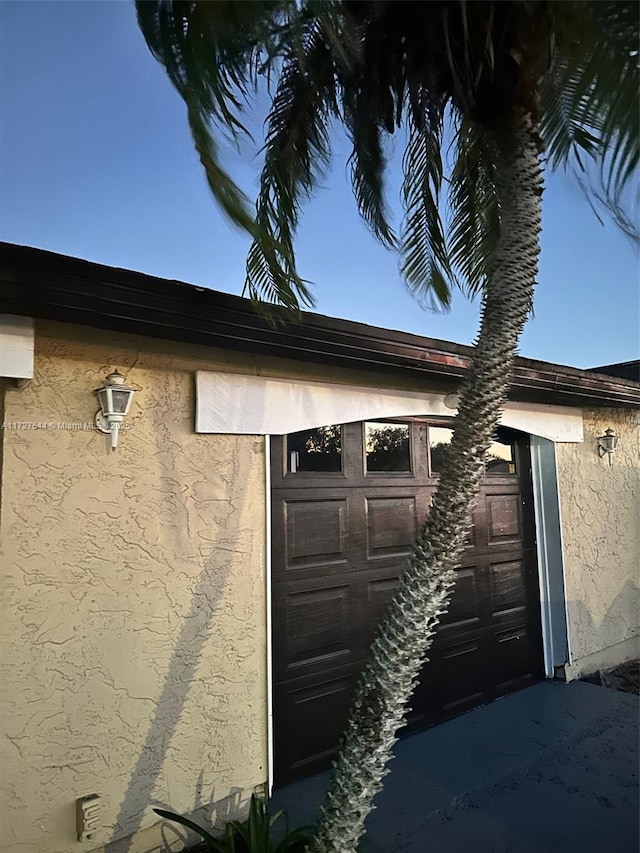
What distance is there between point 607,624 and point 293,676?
5488 millimetres

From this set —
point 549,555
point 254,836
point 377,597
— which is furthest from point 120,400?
point 549,555

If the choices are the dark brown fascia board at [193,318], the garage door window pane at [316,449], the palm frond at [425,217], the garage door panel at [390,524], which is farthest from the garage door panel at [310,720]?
the palm frond at [425,217]

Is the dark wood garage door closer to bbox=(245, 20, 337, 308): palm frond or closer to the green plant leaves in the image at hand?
the green plant leaves

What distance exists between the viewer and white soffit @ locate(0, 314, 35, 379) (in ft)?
11.3

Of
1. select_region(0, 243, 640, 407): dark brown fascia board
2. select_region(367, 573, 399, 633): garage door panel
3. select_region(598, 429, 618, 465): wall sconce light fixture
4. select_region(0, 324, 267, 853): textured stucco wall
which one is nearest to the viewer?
select_region(0, 243, 640, 407): dark brown fascia board

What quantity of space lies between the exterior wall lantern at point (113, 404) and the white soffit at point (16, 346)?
1.66ft

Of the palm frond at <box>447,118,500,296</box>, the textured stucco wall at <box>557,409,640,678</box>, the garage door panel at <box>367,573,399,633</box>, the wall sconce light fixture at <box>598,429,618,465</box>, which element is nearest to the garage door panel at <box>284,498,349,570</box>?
the garage door panel at <box>367,573,399,633</box>

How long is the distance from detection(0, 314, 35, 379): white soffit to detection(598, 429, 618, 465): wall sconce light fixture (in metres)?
7.77

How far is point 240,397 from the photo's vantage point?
4617 mm

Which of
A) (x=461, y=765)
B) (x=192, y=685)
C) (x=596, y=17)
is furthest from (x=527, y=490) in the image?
(x=596, y=17)

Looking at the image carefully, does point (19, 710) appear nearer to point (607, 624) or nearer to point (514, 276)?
point (514, 276)

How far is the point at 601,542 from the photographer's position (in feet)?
26.9

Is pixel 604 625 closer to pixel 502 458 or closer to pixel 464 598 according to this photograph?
pixel 464 598

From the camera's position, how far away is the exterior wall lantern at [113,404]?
152 inches
